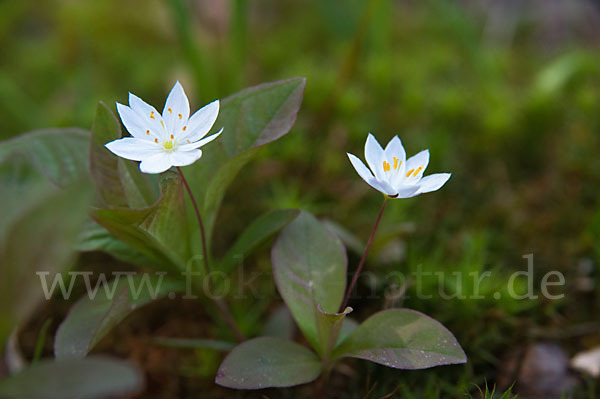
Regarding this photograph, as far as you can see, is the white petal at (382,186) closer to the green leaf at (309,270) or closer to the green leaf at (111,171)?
the green leaf at (309,270)

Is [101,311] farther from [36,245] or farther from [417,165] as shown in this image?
[417,165]

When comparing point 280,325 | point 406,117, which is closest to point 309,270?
point 280,325

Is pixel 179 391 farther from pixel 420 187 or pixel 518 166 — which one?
pixel 518 166

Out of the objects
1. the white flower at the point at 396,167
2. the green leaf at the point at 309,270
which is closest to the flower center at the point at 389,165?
the white flower at the point at 396,167

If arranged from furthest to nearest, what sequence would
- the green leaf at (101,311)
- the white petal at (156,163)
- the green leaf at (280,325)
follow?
1. the green leaf at (280,325)
2. the green leaf at (101,311)
3. the white petal at (156,163)

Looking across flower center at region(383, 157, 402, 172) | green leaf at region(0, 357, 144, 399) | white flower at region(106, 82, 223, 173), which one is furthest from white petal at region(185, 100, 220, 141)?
green leaf at region(0, 357, 144, 399)
